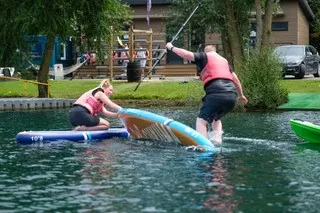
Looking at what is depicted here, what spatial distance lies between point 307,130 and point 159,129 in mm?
3092

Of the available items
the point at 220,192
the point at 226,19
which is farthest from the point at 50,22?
the point at 220,192

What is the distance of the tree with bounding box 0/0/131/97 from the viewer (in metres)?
28.2

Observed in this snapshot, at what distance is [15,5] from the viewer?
29328 mm

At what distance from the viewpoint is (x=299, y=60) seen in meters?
36.3

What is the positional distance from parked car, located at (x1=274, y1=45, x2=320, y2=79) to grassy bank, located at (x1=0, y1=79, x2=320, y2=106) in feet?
11.7

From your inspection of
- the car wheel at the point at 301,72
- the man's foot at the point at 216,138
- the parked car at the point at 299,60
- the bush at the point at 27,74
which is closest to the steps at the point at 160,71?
the bush at the point at 27,74

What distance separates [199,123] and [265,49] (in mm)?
11992

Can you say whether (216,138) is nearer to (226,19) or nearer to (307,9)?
(226,19)

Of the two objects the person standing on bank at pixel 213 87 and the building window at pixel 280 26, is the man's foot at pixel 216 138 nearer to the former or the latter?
the person standing on bank at pixel 213 87

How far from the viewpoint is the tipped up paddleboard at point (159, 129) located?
45.5 ft

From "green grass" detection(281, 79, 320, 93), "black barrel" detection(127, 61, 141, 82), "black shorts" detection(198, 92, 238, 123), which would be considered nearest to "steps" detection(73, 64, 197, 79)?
"black barrel" detection(127, 61, 141, 82)

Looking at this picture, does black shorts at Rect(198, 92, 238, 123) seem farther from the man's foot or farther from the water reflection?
the water reflection

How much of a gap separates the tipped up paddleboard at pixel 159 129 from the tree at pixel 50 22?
13443 mm

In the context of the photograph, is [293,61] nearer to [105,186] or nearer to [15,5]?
[15,5]
